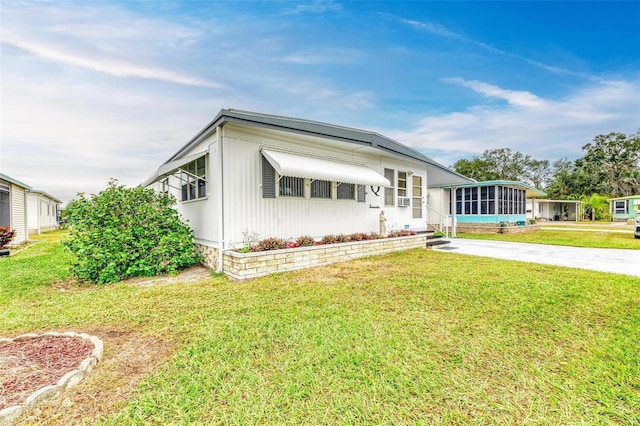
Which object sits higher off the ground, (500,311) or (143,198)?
(143,198)

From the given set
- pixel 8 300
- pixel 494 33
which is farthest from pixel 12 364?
pixel 494 33

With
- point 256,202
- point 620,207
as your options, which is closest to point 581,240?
point 256,202

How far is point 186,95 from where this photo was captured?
37.0 ft

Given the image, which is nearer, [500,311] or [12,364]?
[12,364]

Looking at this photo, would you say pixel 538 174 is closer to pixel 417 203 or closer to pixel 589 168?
pixel 589 168

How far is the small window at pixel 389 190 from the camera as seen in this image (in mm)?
10961

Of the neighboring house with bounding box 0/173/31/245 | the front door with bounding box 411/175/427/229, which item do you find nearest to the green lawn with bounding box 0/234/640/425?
the front door with bounding box 411/175/427/229

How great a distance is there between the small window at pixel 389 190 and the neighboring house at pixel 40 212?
985 inches

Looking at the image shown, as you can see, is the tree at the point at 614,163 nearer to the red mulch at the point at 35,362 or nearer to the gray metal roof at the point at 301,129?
the gray metal roof at the point at 301,129

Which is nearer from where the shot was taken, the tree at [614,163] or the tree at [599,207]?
the tree at [599,207]

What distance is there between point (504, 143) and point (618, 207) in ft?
49.1

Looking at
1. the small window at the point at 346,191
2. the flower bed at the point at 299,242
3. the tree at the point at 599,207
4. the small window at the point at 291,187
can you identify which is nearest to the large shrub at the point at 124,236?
the flower bed at the point at 299,242

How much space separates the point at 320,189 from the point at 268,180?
1923 mm

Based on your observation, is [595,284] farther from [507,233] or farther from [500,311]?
[507,233]
